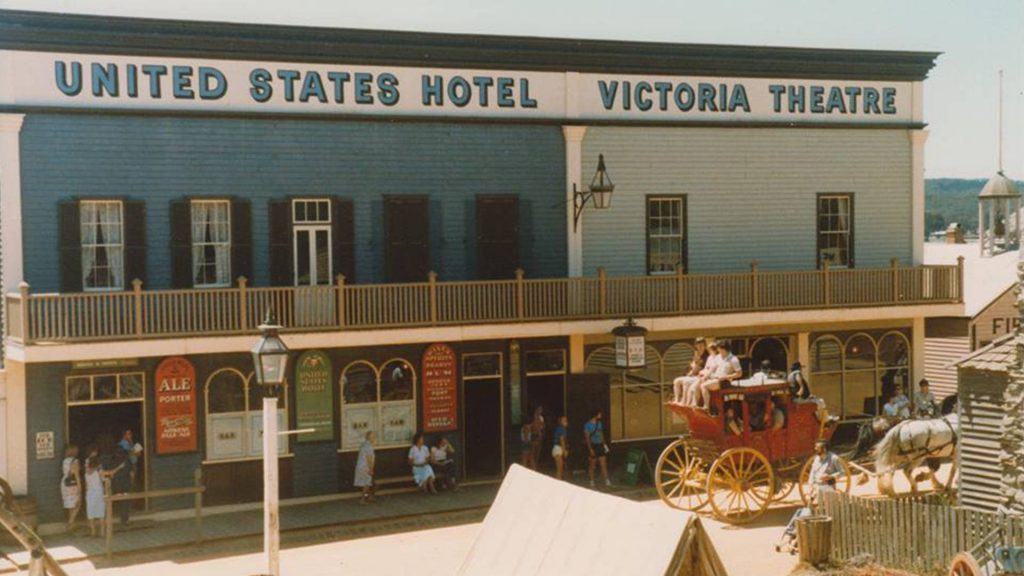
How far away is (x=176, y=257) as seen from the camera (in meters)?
23.6

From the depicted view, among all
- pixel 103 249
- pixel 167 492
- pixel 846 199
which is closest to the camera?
pixel 167 492

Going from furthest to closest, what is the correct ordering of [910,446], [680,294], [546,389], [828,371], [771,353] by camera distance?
1. [828,371]
2. [771,353]
3. [546,389]
4. [680,294]
5. [910,446]

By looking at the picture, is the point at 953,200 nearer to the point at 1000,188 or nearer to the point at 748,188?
the point at 1000,188

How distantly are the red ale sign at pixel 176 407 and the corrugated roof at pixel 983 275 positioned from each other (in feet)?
68.0

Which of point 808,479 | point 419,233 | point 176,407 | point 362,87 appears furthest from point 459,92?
→ point 808,479

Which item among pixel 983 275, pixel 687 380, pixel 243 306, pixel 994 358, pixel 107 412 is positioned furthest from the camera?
pixel 983 275

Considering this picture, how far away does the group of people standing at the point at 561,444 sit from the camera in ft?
81.6

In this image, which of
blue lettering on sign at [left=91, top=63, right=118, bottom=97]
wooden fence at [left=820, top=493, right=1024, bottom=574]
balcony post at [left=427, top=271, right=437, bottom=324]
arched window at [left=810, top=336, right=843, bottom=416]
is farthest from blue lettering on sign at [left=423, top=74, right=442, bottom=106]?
wooden fence at [left=820, top=493, right=1024, bottom=574]

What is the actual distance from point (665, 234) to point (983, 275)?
17.6 metres

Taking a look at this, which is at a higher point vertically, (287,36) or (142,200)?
(287,36)

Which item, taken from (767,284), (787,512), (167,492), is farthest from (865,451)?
(167,492)

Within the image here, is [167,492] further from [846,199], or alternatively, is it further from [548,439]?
[846,199]

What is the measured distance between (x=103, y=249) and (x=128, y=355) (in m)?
2.58

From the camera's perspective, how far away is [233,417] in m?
23.8
